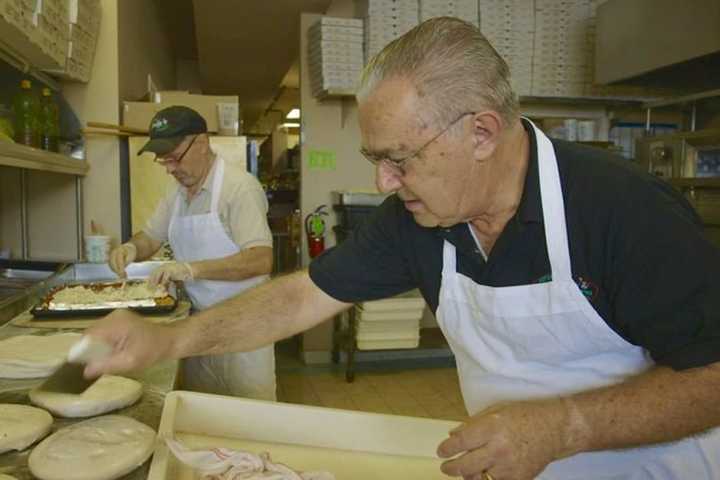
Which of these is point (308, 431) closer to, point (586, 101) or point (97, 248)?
point (97, 248)

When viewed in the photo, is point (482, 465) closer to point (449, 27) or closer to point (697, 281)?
point (697, 281)

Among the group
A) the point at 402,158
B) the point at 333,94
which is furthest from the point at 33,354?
the point at 333,94

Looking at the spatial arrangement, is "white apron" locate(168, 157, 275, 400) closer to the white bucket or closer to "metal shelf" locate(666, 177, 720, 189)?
the white bucket

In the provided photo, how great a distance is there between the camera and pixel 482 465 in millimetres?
872

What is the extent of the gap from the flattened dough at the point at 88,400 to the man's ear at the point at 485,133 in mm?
927

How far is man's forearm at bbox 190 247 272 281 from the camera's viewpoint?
90.7 inches

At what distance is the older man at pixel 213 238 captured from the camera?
235 centimetres

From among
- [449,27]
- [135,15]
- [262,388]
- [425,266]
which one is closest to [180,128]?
[262,388]

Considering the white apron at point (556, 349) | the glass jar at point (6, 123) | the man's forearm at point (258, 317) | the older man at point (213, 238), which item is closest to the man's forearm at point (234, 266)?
the older man at point (213, 238)

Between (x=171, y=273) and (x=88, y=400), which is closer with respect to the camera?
(x=88, y=400)

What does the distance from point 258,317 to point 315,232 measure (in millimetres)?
3215

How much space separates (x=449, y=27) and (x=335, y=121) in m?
3.72

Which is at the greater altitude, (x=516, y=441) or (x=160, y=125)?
(x=160, y=125)

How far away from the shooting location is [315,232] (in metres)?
4.59
